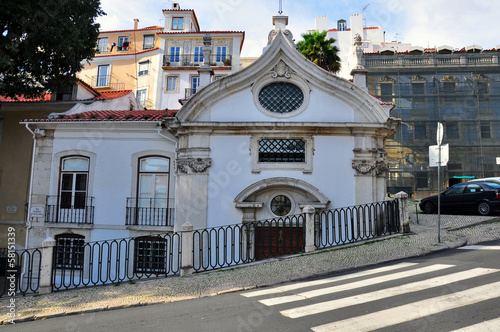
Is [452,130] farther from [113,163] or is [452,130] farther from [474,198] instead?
[113,163]

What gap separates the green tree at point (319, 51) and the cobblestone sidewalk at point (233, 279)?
54.8 feet

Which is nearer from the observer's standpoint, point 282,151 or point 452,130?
point 282,151

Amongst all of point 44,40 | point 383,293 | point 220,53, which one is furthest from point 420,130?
point 44,40

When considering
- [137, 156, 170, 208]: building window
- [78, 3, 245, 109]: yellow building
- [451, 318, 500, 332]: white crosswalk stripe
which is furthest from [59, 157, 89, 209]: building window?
[78, 3, 245, 109]: yellow building

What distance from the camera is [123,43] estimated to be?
38.5 metres

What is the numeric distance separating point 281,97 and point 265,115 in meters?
0.88

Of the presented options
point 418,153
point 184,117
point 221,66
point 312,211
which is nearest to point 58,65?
point 184,117

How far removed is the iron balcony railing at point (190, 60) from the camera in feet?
113

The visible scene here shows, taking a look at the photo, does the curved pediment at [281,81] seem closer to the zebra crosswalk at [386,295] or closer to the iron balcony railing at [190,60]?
the zebra crosswalk at [386,295]

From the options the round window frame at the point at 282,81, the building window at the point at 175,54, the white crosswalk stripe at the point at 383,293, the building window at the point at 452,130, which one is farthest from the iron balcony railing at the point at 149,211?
the building window at the point at 452,130

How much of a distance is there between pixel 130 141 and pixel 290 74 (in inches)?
256

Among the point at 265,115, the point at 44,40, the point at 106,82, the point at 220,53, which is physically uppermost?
the point at 220,53

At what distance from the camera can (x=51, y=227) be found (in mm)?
13039

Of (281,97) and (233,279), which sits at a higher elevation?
(281,97)
